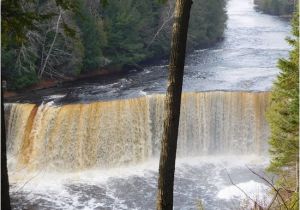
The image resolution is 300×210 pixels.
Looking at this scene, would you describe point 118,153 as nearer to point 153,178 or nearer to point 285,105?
point 153,178

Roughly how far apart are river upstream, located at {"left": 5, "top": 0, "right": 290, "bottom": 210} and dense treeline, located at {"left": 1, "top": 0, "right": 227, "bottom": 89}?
2367 mm

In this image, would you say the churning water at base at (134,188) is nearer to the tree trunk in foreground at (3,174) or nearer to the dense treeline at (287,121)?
the dense treeline at (287,121)

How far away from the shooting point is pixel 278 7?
5103 cm

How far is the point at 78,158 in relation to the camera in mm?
17750

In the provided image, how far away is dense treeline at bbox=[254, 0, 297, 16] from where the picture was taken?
5059 cm

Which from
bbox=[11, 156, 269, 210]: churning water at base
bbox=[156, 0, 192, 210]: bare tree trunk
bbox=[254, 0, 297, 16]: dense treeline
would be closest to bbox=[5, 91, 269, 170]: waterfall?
bbox=[11, 156, 269, 210]: churning water at base

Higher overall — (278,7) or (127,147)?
(278,7)

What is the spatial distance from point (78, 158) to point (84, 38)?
430 inches

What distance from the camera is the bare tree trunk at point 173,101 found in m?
4.54

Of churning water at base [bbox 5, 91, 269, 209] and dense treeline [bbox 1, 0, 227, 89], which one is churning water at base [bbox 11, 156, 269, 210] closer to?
churning water at base [bbox 5, 91, 269, 209]

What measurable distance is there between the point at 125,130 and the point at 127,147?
24.8 inches

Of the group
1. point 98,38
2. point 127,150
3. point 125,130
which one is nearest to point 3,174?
point 127,150

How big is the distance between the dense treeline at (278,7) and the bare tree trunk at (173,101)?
48.0 m

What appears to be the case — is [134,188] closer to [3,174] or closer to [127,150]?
[127,150]
